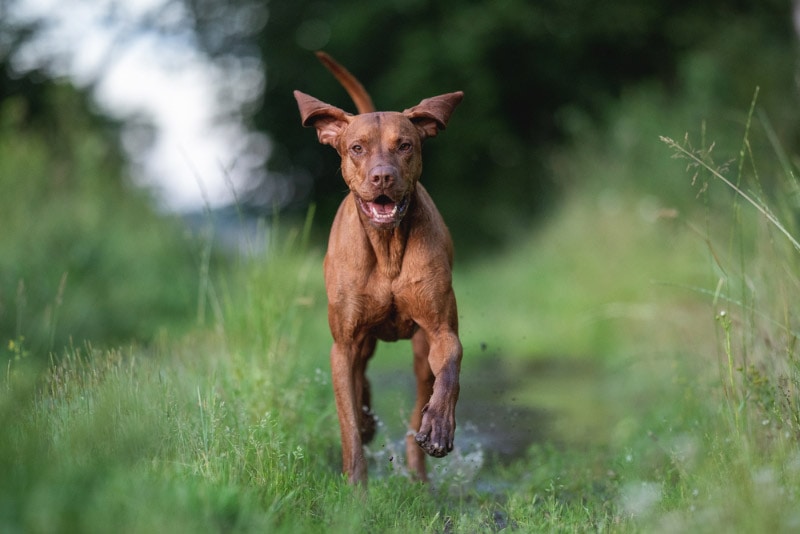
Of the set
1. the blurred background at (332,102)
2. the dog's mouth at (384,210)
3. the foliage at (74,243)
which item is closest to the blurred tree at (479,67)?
the blurred background at (332,102)

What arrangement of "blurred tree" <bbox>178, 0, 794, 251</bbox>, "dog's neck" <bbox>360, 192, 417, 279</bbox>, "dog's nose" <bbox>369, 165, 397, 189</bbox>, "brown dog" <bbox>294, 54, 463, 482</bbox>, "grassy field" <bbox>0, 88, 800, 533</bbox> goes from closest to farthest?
"grassy field" <bbox>0, 88, 800, 533</bbox>, "dog's nose" <bbox>369, 165, 397, 189</bbox>, "brown dog" <bbox>294, 54, 463, 482</bbox>, "dog's neck" <bbox>360, 192, 417, 279</bbox>, "blurred tree" <bbox>178, 0, 794, 251</bbox>

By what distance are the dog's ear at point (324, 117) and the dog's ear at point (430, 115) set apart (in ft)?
1.08

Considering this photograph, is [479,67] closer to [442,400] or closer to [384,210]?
[384,210]

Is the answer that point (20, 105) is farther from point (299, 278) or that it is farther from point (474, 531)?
point (474, 531)

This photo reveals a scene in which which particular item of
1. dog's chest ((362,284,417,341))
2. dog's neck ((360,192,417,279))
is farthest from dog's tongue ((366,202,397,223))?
dog's chest ((362,284,417,341))

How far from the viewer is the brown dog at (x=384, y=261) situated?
447 cm

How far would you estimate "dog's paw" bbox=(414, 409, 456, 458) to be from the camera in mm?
4125

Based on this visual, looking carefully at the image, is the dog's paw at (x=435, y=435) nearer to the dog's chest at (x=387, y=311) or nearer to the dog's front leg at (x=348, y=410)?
the dog's front leg at (x=348, y=410)

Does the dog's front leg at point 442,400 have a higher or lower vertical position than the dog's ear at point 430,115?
lower

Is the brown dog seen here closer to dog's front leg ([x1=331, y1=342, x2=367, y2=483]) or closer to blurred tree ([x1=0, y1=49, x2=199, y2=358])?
dog's front leg ([x1=331, y1=342, x2=367, y2=483])

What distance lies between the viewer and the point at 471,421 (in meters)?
6.69

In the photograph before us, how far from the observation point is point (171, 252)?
11000mm

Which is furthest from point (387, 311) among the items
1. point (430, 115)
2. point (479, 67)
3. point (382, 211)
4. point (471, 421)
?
point (479, 67)

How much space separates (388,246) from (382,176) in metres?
0.42
